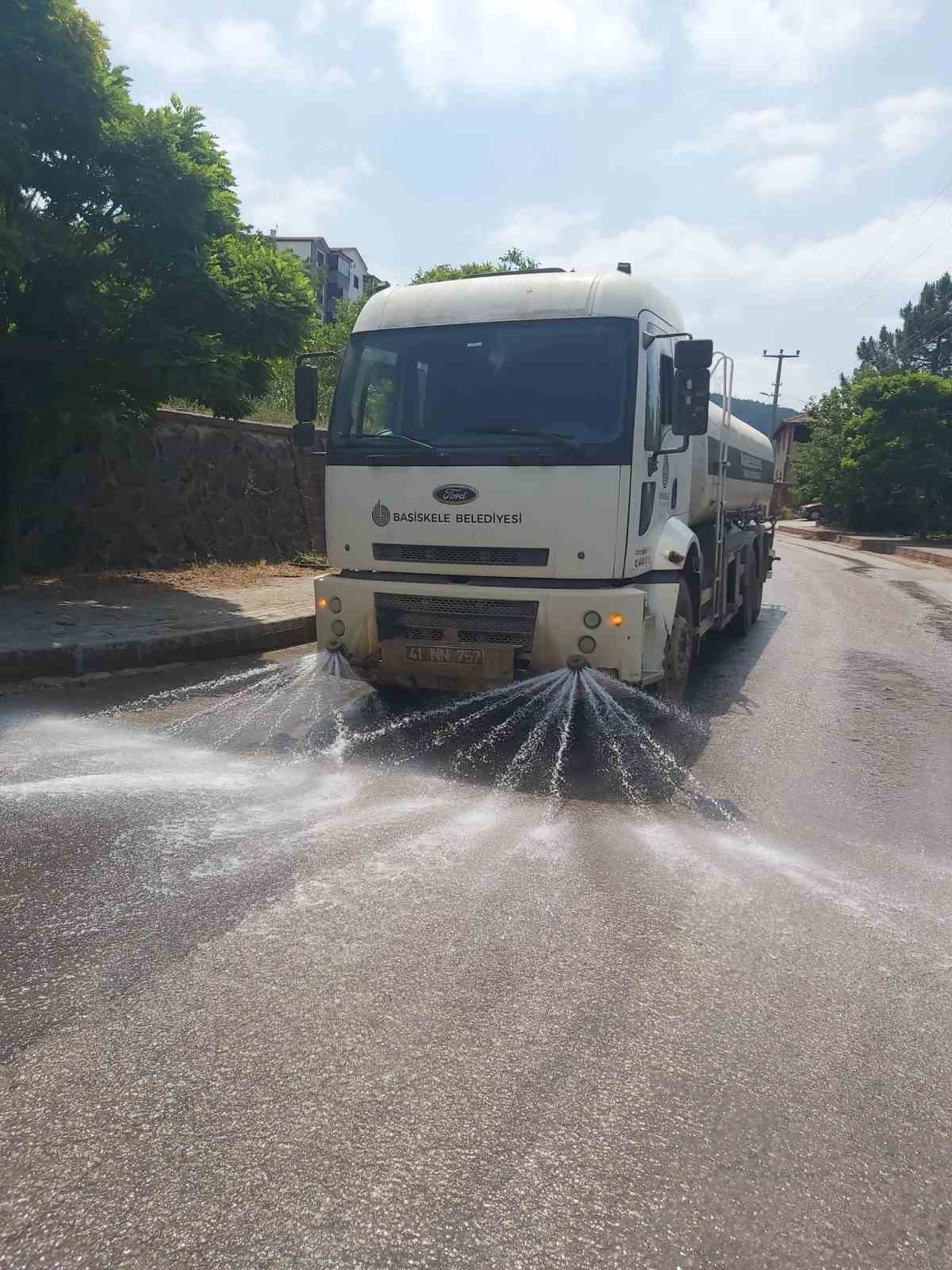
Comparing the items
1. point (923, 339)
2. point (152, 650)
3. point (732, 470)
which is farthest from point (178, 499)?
point (923, 339)

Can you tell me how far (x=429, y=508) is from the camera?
20.7 feet

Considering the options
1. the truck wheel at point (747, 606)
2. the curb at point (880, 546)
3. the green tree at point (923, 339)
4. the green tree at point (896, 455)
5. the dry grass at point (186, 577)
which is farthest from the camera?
the green tree at point (923, 339)

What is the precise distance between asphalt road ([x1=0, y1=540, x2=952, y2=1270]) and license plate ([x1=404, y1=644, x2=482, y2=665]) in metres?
0.77

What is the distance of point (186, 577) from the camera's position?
497 inches

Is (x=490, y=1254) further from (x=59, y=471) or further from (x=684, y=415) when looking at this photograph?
(x=59, y=471)

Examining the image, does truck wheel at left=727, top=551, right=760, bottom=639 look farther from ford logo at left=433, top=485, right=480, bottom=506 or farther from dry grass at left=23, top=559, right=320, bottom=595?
dry grass at left=23, top=559, right=320, bottom=595

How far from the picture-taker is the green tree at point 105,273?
911 centimetres

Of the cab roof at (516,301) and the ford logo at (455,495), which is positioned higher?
the cab roof at (516,301)

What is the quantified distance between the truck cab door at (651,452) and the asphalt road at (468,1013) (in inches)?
57.9

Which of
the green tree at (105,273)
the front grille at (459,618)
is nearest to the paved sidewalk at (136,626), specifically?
the green tree at (105,273)

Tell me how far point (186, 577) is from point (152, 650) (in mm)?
4588

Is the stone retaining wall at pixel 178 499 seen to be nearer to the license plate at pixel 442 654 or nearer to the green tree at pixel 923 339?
the license plate at pixel 442 654

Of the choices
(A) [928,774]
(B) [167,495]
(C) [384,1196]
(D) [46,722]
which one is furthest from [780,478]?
(C) [384,1196]

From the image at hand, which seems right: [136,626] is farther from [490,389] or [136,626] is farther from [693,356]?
[693,356]
